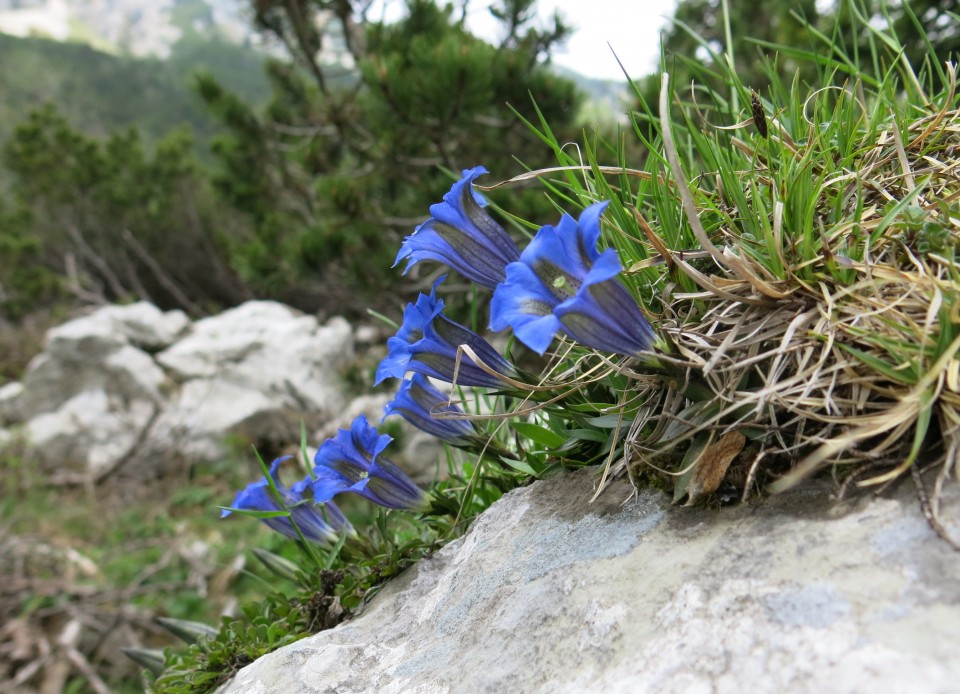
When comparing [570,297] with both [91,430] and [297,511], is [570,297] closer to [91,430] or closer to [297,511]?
[297,511]

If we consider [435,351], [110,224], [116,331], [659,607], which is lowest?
[116,331]

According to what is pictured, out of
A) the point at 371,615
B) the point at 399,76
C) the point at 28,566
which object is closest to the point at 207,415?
the point at 28,566

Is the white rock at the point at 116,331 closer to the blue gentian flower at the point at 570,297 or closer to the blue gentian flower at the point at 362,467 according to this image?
the blue gentian flower at the point at 362,467

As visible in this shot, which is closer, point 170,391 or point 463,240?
point 463,240

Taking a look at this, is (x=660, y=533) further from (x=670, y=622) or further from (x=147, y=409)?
(x=147, y=409)

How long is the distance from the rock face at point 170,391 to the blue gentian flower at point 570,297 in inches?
257

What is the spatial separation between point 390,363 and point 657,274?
0.53 metres

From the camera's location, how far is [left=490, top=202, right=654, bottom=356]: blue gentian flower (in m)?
1.04

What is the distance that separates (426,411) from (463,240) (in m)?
0.40

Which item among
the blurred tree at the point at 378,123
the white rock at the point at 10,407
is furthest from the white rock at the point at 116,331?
the blurred tree at the point at 378,123

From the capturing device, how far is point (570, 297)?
1.14 m

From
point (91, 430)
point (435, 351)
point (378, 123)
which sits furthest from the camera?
point (91, 430)

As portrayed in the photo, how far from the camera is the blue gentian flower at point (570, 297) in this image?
1044 mm

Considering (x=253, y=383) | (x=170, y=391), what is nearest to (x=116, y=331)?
(x=170, y=391)
